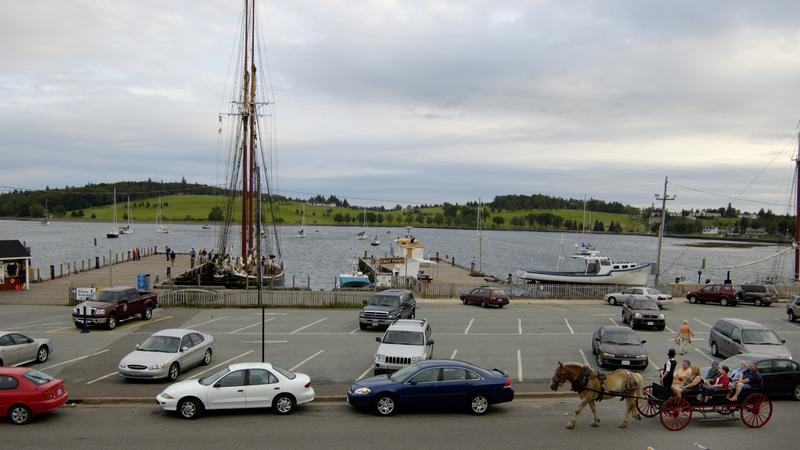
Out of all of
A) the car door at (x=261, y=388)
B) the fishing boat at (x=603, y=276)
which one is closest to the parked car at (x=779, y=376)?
the car door at (x=261, y=388)

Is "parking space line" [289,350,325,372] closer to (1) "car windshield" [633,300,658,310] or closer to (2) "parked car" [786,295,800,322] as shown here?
(1) "car windshield" [633,300,658,310]

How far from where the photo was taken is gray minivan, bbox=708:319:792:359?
Answer: 799 inches

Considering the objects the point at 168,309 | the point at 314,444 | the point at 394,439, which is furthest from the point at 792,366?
the point at 168,309

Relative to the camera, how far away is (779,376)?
637 inches

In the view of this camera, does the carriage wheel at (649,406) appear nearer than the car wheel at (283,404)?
Yes

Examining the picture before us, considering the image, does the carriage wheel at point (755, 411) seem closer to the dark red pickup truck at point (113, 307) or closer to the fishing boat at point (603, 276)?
the dark red pickup truck at point (113, 307)

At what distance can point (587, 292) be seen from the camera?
4453 cm

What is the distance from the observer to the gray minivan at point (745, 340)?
20297mm

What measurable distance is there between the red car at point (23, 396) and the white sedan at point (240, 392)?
2397 millimetres

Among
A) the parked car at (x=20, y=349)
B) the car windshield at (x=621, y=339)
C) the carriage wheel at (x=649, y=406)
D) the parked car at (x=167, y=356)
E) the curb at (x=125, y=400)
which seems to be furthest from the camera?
the car windshield at (x=621, y=339)

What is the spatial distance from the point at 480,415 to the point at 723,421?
5.68 meters

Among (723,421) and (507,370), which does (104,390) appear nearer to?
(507,370)

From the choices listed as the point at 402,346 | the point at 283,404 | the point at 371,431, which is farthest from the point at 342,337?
the point at 371,431

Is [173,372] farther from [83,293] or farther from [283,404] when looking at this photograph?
[83,293]
